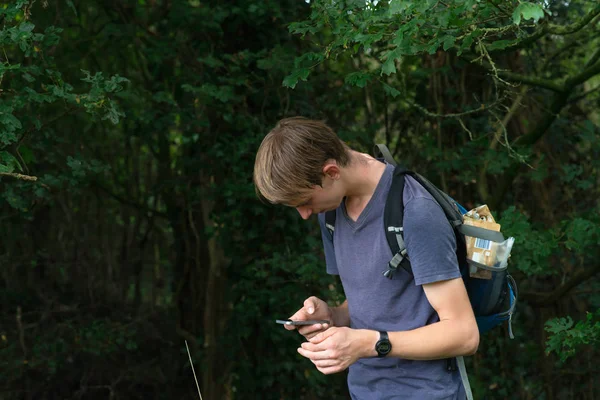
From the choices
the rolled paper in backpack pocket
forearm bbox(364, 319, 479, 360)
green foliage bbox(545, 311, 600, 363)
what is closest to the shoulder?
the rolled paper in backpack pocket

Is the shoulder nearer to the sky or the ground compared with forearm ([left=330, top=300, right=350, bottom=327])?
nearer to the sky

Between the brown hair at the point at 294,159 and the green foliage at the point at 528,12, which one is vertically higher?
the green foliage at the point at 528,12

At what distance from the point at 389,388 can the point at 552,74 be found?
4196 millimetres

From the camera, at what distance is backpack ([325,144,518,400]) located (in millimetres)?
2049

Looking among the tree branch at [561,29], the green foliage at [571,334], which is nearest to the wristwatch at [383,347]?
the tree branch at [561,29]

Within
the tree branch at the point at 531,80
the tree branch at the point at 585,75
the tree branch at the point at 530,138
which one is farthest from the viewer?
the tree branch at the point at 530,138

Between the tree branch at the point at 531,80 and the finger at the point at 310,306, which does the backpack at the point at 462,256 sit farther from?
the tree branch at the point at 531,80

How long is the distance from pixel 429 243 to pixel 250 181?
3307mm

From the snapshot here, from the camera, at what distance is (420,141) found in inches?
229

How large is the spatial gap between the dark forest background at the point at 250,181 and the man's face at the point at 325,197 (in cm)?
233

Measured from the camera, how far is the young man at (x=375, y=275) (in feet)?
6.47

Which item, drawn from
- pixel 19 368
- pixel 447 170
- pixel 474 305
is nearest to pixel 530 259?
pixel 447 170

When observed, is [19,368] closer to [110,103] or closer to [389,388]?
[110,103]

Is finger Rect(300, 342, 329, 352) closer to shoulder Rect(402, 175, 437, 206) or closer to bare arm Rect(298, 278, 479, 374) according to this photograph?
bare arm Rect(298, 278, 479, 374)
